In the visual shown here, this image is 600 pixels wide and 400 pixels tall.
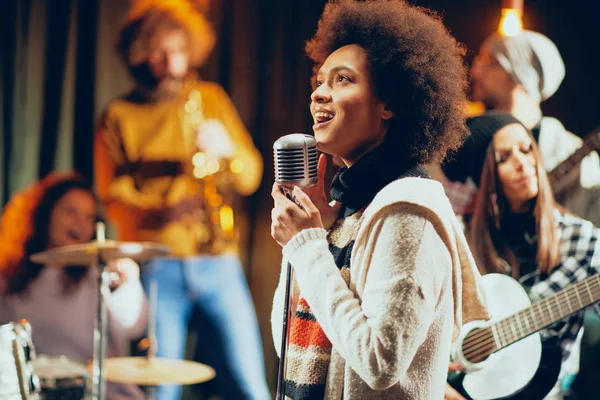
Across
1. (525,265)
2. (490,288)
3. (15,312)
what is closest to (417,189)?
(490,288)

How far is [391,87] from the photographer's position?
161cm

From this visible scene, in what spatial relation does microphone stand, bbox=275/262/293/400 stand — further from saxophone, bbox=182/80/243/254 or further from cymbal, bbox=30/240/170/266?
saxophone, bbox=182/80/243/254

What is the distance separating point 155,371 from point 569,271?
181 cm

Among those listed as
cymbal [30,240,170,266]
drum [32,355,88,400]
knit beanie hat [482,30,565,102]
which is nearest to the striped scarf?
knit beanie hat [482,30,565,102]

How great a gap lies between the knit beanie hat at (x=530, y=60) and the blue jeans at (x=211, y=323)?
163cm

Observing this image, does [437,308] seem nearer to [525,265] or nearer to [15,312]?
[525,265]

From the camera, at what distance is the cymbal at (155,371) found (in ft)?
11.2

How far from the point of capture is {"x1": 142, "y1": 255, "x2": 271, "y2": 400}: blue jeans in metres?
3.73

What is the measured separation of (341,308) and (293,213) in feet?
0.71

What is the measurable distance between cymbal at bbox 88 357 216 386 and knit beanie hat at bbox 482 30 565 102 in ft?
6.02

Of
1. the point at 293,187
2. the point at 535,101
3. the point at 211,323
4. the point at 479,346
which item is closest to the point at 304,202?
the point at 293,187

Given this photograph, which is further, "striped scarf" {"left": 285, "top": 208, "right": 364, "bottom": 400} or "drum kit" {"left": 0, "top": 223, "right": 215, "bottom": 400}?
"drum kit" {"left": 0, "top": 223, "right": 215, "bottom": 400}

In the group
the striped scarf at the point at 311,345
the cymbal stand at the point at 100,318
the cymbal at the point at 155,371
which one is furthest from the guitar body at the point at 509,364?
the cymbal stand at the point at 100,318

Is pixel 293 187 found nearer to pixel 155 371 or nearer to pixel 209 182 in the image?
pixel 155 371
